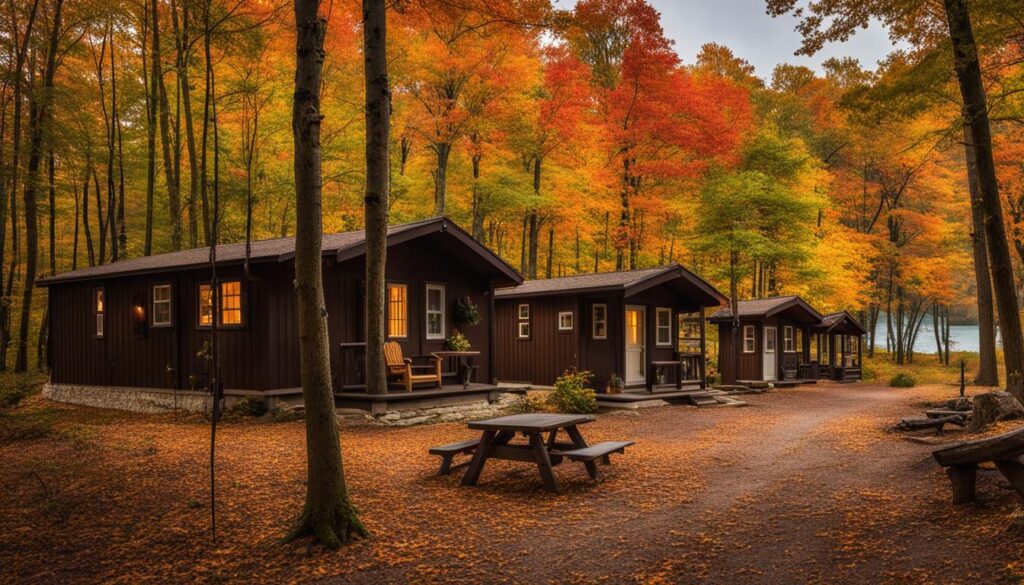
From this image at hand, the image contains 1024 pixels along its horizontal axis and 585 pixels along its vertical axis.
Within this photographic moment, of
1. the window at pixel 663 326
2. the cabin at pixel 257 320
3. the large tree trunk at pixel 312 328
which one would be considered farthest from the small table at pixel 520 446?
the window at pixel 663 326

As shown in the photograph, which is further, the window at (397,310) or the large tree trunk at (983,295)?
the large tree trunk at (983,295)

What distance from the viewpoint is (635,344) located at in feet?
58.8

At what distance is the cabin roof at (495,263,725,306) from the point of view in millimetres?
16250

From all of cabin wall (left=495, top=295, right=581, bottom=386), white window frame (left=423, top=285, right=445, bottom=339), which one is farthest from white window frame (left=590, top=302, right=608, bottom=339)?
white window frame (left=423, top=285, right=445, bottom=339)

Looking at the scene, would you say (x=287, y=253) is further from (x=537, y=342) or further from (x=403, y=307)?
(x=537, y=342)

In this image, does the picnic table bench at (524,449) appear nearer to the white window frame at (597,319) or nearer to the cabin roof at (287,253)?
the cabin roof at (287,253)

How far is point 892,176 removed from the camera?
1326 inches

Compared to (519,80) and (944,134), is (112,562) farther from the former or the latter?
(519,80)

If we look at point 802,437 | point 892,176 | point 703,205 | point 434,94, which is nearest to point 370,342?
point 802,437

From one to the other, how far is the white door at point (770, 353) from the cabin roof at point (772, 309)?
0.79m

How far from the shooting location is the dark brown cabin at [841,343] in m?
26.7

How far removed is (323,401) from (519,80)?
694 inches

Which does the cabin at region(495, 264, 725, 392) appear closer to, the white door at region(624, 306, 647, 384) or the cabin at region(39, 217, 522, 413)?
the white door at region(624, 306, 647, 384)

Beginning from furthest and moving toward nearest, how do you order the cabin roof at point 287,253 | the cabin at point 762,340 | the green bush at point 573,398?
the cabin at point 762,340 → the green bush at point 573,398 → the cabin roof at point 287,253
